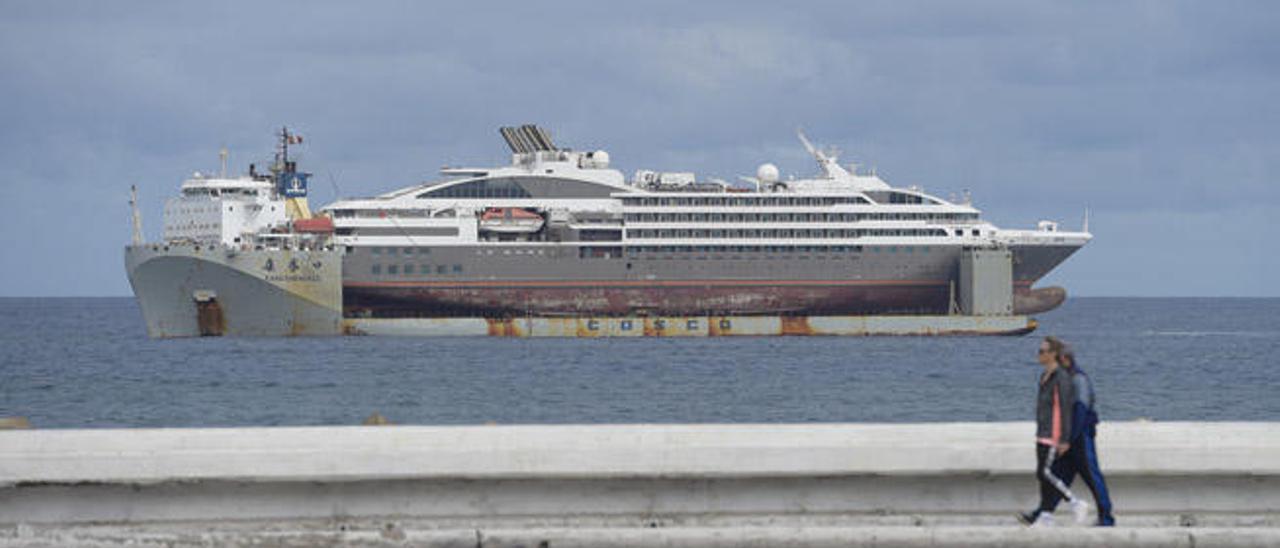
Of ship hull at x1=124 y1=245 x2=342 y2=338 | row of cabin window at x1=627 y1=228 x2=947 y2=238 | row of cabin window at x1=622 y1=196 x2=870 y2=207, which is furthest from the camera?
row of cabin window at x1=622 y1=196 x2=870 y2=207

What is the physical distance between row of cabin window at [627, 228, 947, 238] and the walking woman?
56334 millimetres

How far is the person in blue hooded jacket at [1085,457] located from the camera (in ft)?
36.0

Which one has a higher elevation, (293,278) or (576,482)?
(293,278)

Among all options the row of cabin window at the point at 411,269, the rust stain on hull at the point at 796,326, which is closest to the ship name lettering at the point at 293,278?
the row of cabin window at the point at 411,269

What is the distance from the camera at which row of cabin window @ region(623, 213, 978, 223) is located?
6812 cm

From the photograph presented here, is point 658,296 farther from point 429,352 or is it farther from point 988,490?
point 988,490

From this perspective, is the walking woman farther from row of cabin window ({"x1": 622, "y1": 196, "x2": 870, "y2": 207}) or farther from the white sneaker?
row of cabin window ({"x1": 622, "y1": 196, "x2": 870, "y2": 207})

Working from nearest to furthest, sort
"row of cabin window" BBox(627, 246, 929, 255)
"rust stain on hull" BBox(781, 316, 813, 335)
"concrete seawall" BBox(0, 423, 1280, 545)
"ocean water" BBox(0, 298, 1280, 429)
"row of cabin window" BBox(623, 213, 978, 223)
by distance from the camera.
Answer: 1. "concrete seawall" BBox(0, 423, 1280, 545)
2. "ocean water" BBox(0, 298, 1280, 429)
3. "rust stain on hull" BBox(781, 316, 813, 335)
4. "row of cabin window" BBox(627, 246, 929, 255)
5. "row of cabin window" BBox(623, 213, 978, 223)

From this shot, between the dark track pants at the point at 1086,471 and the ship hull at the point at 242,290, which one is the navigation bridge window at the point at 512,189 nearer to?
the ship hull at the point at 242,290

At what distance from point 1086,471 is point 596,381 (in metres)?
30.3

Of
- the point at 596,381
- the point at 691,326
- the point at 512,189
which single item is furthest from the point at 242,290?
the point at 596,381

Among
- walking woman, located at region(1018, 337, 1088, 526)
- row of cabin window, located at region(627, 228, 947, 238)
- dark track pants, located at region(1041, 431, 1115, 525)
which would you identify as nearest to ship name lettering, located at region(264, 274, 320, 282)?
row of cabin window, located at region(627, 228, 947, 238)

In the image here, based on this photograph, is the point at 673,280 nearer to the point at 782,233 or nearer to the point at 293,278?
the point at 782,233

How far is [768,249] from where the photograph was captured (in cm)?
6775
